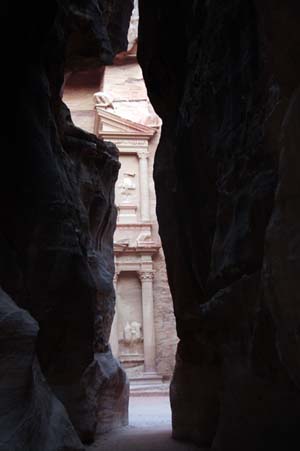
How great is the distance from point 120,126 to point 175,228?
16005mm

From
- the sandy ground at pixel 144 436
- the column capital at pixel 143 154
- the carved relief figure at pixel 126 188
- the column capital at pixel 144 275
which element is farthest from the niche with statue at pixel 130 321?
the sandy ground at pixel 144 436

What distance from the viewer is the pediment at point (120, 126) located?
2412 cm

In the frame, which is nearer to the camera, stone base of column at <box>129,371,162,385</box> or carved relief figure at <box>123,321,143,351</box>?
stone base of column at <box>129,371,162,385</box>

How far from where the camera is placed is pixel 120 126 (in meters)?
24.2

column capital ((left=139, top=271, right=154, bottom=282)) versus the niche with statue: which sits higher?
column capital ((left=139, top=271, right=154, bottom=282))

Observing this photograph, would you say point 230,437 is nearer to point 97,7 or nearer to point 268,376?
point 268,376

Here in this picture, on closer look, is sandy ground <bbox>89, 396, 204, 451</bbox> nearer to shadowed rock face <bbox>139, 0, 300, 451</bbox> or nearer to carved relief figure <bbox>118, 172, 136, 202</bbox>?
shadowed rock face <bbox>139, 0, 300, 451</bbox>

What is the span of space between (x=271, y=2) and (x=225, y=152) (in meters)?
3.10

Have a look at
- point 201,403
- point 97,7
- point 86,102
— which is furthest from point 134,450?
point 86,102

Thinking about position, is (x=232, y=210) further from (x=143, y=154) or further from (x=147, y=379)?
(x=143, y=154)

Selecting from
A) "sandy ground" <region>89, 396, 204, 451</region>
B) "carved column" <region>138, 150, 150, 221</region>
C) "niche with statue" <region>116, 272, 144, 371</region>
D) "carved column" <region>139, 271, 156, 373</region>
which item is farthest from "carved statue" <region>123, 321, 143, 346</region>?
"sandy ground" <region>89, 396, 204, 451</region>

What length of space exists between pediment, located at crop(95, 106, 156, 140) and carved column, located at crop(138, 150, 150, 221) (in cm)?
89

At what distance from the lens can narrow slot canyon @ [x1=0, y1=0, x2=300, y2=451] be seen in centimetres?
422

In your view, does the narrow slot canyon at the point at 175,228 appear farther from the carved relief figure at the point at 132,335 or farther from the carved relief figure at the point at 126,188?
the carved relief figure at the point at 126,188
